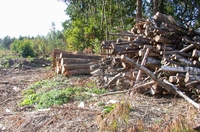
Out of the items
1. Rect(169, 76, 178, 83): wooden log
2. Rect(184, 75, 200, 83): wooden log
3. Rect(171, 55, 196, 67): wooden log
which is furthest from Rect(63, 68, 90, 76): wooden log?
Rect(184, 75, 200, 83): wooden log

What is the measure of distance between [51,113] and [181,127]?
2.56m

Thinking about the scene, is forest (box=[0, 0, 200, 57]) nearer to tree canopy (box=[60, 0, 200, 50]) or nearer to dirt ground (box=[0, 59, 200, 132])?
tree canopy (box=[60, 0, 200, 50])

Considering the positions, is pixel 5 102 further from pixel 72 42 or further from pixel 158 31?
pixel 72 42

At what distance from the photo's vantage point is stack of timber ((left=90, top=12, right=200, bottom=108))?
438 cm

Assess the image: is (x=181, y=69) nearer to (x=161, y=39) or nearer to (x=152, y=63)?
(x=152, y=63)

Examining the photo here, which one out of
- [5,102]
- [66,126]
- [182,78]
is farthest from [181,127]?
[5,102]

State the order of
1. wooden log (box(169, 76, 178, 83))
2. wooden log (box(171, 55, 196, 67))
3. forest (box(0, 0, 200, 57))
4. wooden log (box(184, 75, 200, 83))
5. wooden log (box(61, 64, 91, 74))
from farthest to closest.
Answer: forest (box(0, 0, 200, 57)), wooden log (box(61, 64, 91, 74)), wooden log (box(171, 55, 196, 67)), wooden log (box(169, 76, 178, 83)), wooden log (box(184, 75, 200, 83))

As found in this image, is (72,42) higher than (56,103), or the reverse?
(72,42)

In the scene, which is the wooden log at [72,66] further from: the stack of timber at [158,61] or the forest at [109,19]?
the forest at [109,19]

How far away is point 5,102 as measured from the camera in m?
5.58

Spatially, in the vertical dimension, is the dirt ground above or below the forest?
below

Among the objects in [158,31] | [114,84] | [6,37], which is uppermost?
[6,37]

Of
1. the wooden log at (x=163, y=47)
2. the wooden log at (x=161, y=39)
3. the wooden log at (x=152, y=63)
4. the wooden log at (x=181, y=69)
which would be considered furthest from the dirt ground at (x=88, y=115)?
the wooden log at (x=161, y=39)

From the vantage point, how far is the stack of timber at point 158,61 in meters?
4.38
